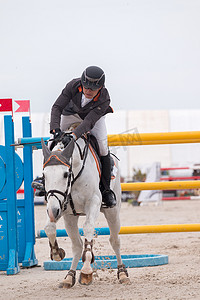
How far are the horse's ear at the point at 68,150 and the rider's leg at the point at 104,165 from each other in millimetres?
768

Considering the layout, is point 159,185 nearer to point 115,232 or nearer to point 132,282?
point 115,232

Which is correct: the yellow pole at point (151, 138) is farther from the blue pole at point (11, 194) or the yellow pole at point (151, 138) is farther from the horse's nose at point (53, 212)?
the horse's nose at point (53, 212)

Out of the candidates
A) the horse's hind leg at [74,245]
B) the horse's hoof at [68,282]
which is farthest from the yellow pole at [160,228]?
the horse's hoof at [68,282]

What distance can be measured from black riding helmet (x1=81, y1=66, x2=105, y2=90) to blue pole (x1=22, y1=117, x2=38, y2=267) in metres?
2.10

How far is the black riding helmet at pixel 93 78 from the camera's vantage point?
171 inches

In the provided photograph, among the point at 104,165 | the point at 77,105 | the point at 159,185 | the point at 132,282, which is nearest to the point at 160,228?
the point at 159,185

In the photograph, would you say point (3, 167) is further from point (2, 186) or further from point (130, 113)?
point (130, 113)

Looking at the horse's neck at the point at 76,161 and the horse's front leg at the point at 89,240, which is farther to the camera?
the horse's neck at the point at 76,161

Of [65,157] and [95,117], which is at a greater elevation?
[95,117]

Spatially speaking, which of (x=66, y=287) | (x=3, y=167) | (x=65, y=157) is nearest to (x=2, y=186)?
(x=3, y=167)

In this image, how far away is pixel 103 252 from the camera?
7.26 meters

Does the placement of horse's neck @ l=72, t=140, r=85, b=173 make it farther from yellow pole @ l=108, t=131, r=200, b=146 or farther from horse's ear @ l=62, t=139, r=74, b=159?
yellow pole @ l=108, t=131, r=200, b=146

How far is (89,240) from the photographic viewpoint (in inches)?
165

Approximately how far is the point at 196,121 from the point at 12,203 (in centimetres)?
2613
